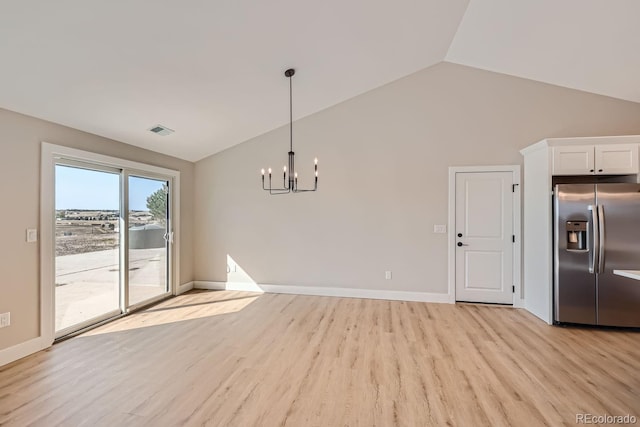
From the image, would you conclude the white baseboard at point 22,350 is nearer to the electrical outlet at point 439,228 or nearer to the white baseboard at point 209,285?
the white baseboard at point 209,285

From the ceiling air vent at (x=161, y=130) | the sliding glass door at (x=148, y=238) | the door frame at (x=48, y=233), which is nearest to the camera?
the door frame at (x=48, y=233)

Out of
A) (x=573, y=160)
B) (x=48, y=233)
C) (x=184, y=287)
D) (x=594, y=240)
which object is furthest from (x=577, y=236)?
(x=48, y=233)

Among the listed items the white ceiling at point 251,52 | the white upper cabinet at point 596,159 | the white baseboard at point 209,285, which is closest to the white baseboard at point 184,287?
the white baseboard at point 209,285

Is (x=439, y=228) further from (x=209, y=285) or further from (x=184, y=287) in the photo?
(x=184, y=287)

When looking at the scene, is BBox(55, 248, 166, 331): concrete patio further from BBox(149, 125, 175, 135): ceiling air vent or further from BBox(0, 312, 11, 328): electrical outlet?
BBox(149, 125, 175, 135): ceiling air vent

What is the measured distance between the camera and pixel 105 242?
3836mm

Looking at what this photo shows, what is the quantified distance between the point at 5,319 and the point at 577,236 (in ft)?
20.5

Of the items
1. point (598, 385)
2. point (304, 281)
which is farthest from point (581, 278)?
point (304, 281)

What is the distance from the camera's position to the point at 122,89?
296 cm

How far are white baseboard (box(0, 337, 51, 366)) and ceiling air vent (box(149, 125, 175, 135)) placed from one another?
2.69m

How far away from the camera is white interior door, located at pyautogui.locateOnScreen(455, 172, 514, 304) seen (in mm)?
4336

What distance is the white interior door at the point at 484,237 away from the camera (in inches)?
171

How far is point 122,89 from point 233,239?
2.96 metres

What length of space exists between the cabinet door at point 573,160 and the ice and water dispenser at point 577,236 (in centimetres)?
65
